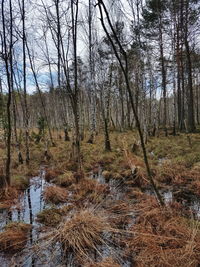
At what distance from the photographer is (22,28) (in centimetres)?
720

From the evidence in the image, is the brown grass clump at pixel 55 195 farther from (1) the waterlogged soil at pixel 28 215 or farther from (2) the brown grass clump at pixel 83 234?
(2) the brown grass clump at pixel 83 234

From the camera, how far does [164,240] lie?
292 cm

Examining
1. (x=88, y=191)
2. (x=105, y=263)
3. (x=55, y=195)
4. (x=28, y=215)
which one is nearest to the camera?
(x=105, y=263)

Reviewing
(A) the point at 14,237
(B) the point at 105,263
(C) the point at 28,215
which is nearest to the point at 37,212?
(C) the point at 28,215

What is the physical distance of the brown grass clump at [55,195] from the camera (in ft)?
16.2

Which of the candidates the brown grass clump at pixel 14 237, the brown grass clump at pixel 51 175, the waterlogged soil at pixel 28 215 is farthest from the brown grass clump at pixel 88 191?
the brown grass clump at pixel 14 237

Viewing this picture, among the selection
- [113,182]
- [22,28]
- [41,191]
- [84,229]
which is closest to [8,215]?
[41,191]

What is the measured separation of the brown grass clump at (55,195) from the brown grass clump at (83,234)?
149 cm

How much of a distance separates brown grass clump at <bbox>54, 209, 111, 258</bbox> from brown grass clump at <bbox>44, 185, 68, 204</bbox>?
58.6 inches

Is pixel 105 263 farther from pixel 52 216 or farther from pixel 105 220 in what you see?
pixel 52 216

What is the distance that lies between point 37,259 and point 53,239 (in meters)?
0.41

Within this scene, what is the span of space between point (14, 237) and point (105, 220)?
1.59 meters

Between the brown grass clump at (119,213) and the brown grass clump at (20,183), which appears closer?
the brown grass clump at (119,213)

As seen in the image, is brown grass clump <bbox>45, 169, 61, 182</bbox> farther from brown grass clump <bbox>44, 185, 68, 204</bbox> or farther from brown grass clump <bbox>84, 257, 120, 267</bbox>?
brown grass clump <bbox>84, 257, 120, 267</bbox>
